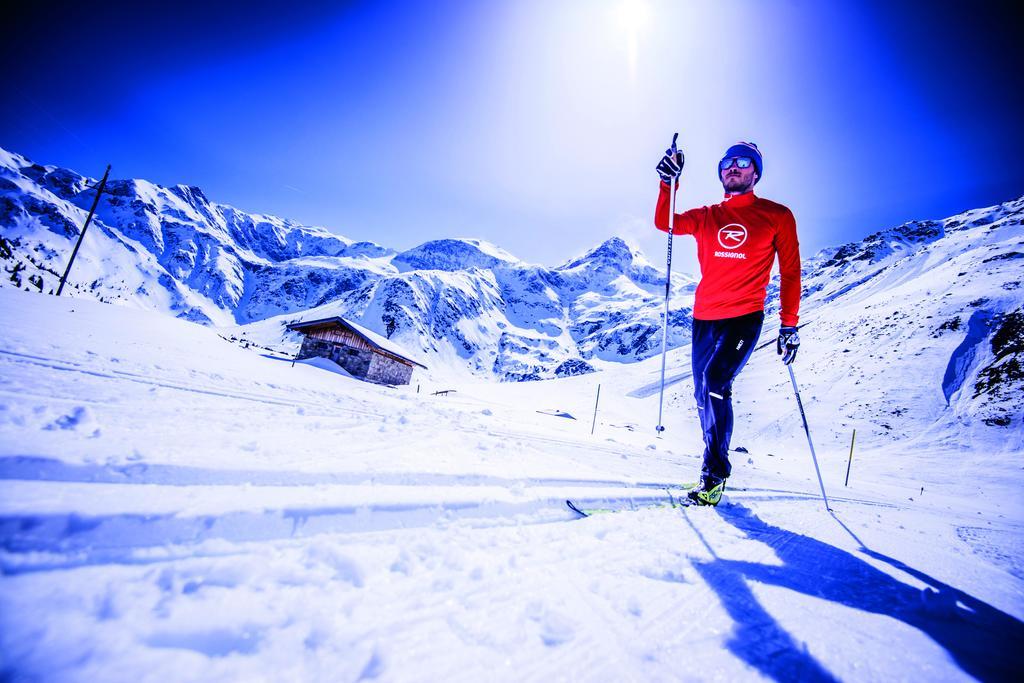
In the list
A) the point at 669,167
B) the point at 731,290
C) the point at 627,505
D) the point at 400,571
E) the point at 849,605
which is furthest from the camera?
the point at 669,167

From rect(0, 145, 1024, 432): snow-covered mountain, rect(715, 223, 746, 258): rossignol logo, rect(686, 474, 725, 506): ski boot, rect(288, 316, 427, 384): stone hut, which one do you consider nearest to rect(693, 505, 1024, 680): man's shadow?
rect(686, 474, 725, 506): ski boot

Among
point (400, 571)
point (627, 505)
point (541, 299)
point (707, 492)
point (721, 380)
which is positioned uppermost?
point (541, 299)

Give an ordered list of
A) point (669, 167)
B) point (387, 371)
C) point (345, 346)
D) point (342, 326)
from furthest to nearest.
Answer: point (387, 371)
point (342, 326)
point (345, 346)
point (669, 167)

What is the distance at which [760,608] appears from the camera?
114 centimetres

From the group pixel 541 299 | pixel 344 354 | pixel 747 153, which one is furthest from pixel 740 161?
pixel 541 299

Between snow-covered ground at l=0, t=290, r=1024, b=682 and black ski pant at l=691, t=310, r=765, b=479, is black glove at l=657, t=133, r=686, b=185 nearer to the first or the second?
black ski pant at l=691, t=310, r=765, b=479

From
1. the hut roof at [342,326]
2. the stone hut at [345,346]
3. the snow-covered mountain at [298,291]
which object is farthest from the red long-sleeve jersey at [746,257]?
the snow-covered mountain at [298,291]

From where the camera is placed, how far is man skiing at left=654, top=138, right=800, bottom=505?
282cm

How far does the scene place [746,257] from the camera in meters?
3.02

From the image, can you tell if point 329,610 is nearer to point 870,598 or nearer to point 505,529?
point 505,529

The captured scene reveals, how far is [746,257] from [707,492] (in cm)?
187

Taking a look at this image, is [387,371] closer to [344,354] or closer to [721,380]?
[344,354]

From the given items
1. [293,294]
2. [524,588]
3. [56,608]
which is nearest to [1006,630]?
[524,588]

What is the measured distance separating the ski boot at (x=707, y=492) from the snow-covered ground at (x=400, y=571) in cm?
27
